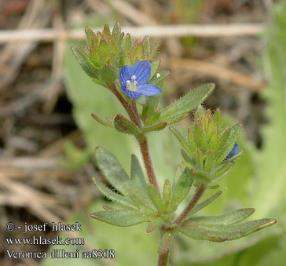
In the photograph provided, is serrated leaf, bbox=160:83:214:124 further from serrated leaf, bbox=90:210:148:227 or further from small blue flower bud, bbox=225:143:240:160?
serrated leaf, bbox=90:210:148:227

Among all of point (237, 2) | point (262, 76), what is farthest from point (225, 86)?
point (237, 2)

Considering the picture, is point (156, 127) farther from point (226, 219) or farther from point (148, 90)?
point (226, 219)

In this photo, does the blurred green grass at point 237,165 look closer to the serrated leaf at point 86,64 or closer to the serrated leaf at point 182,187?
the serrated leaf at point 182,187

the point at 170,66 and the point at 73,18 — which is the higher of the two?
the point at 73,18

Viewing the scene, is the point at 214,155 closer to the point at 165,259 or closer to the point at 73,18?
the point at 165,259

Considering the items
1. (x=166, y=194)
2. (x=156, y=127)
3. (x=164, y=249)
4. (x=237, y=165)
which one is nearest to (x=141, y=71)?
(x=156, y=127)

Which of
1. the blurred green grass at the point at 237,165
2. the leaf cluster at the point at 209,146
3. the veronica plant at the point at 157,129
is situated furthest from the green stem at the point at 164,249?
the blurred green grass at the point at 237,165

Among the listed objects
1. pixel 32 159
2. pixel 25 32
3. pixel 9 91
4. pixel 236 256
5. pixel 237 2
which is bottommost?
pixel 236 256

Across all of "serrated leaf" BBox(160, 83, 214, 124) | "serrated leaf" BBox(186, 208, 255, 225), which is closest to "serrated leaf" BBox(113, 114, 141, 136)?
"serrated leaf" BBox(160, 83, 214, 124)
